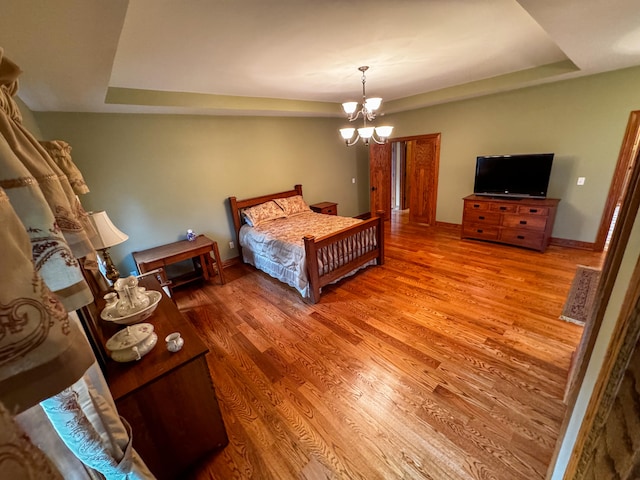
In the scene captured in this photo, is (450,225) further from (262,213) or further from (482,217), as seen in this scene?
(262,213)

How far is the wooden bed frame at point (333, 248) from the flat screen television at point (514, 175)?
2.10 metres

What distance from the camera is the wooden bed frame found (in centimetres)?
292

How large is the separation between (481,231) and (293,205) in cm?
323

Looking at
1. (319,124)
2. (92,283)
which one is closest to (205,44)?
(92,283)

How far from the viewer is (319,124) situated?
5.07 metres

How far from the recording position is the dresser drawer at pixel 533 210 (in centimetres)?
366

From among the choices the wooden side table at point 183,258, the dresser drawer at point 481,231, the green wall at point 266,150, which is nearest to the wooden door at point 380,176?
the green wall at point 266,150

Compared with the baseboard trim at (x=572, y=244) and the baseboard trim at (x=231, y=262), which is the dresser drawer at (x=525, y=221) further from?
the baseboard trim at (x=231, y=262)

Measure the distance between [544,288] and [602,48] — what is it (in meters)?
2.34

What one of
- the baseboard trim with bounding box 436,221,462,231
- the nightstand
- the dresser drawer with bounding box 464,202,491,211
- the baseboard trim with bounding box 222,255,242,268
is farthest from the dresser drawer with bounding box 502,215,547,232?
the baseboard trim with bounding box 222,255,242,268

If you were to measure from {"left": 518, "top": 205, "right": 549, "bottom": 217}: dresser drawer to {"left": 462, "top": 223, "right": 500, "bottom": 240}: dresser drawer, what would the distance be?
43cm

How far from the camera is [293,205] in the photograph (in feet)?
15.0

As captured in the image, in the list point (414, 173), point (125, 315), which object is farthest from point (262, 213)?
point (414, 173)

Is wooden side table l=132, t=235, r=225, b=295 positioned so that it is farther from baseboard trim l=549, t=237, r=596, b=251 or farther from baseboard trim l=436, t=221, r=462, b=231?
baseboard trim l=549, t=237, r=596, b=251
